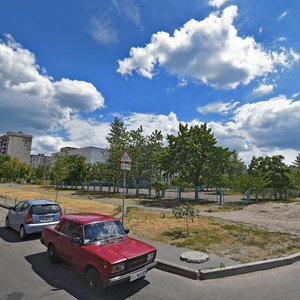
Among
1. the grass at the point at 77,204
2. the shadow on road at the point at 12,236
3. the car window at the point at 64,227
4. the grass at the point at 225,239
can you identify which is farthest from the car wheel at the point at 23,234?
the grass at the point at 77,204

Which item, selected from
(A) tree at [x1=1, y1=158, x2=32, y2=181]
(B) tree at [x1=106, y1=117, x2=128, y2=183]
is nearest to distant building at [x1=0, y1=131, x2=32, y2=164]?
(A) tree at [x1=1, y1=158, x2=32, y2=181]

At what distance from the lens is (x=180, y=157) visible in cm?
3048

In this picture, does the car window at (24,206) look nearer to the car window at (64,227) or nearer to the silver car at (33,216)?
the silver car at (33,216)

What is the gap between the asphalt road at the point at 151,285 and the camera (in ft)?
18.0

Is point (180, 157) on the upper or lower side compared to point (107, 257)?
upper

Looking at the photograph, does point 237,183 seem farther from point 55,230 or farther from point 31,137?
point 31,137

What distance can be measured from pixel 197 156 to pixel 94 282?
80.8ft

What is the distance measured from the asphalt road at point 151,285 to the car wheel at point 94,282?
0.14 metres

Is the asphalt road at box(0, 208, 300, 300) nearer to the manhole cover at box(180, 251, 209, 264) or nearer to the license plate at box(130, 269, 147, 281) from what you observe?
the license plate at box(130, 269, 147, 281)

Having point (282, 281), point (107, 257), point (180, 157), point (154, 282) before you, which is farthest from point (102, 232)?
point (180, 157)

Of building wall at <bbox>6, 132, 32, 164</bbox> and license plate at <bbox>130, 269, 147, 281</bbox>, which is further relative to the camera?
building wall at <bbox>6, 132, 32, 164</bbox>

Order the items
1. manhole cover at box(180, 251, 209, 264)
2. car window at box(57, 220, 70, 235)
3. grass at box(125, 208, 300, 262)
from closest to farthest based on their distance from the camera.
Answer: car window at box(57, 220, 70, 235)
manhole cover at box(180, 251, 209, 264)
grass at box(125, 208, 300, 262)

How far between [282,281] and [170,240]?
4430 mm

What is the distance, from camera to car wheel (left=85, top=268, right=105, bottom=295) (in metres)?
5.46
